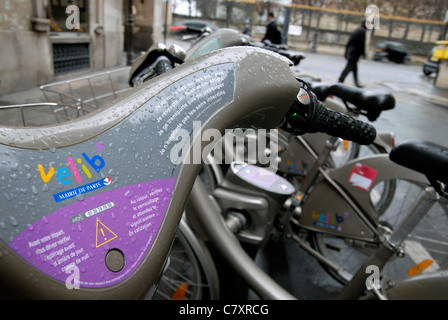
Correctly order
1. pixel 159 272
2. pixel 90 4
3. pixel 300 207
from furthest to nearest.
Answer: pixel 90 4, pixel 300 207, pixel 159 272

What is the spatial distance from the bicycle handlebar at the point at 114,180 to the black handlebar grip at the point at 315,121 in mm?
191

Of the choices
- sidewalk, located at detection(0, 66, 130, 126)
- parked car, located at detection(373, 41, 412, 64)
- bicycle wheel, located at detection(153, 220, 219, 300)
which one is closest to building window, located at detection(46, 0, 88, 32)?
sidewalk, located at detection(0, 66, 130, 126)

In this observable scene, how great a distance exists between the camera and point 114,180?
747 mm

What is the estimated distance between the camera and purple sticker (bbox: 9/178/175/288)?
64 centimetres

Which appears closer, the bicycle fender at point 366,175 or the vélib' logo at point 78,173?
the vélib' logo at point 78,173

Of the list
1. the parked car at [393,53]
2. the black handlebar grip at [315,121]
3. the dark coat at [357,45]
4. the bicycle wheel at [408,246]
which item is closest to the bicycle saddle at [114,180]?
the black handlebar grip at [315,121]

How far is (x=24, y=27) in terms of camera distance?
6105 mm

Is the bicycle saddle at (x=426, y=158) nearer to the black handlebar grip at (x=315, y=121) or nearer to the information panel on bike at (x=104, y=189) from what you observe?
the black handlebar grip at (x=315, y=121)

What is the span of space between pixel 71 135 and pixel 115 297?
0.34 meters

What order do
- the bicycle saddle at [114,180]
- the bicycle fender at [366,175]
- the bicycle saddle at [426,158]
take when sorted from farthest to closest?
the bicycle fender at [366,175] → the bicycle saddle at [426,158] → the bicycle saddle at [114,180]

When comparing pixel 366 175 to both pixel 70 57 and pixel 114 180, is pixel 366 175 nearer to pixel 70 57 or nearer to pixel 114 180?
pixel 114 180

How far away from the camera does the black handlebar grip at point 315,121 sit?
1.09 meters

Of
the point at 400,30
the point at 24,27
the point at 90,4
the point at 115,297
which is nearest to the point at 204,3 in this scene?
the point at 400,30
